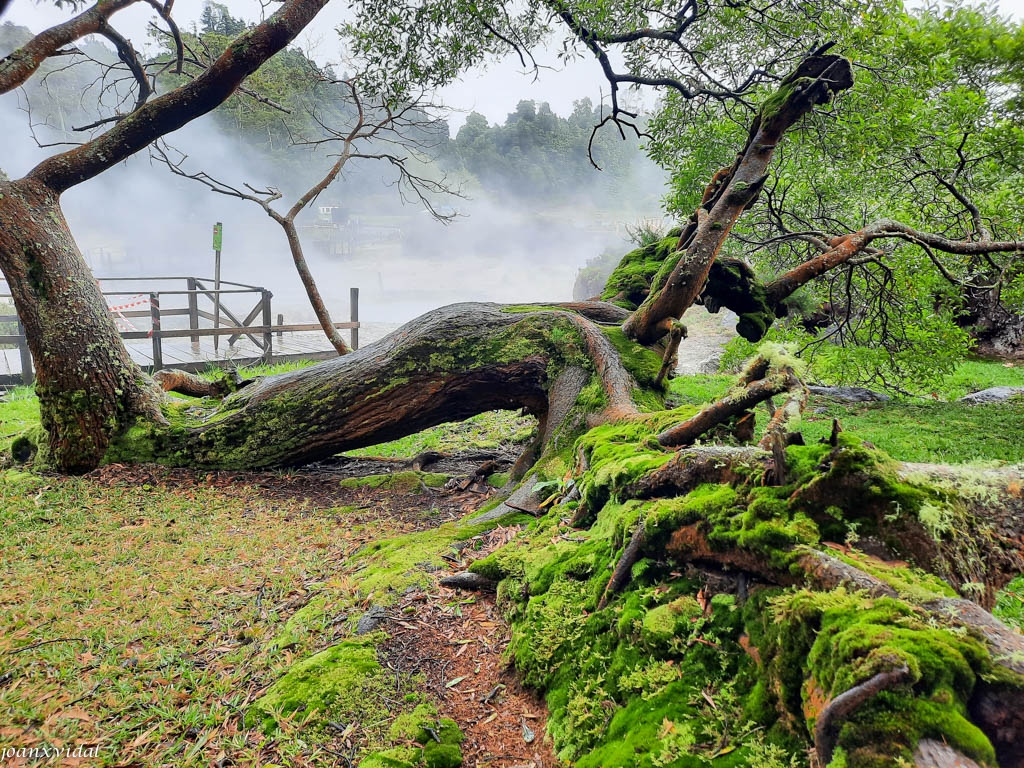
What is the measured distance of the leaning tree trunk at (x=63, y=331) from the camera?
5.55 m

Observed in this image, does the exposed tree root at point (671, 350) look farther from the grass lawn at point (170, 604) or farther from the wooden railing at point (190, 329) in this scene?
the wooden railing at point (190, 329)

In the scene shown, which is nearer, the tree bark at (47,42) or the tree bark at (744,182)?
the tree bark at (744,182)

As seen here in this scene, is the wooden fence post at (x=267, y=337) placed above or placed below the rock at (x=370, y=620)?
above

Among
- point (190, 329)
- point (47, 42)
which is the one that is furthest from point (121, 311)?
point (47, 42)

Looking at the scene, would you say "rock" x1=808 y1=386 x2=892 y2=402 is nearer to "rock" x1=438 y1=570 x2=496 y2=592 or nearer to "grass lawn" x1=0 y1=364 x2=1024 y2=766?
"grass lawn" x1=0 y1=364 x2=1024 y2=766

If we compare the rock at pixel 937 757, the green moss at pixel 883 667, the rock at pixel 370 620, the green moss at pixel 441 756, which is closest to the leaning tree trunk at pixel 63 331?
the rock at pixel 370 620

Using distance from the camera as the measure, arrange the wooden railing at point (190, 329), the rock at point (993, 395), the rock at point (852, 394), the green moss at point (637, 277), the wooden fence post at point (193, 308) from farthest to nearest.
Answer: the wooden fence post at point (193, 308) → the wooden railing at point (190, 329) → the rock at point (852, 394) → the rock at point (993, 395) → the green moss at point (637, 277)

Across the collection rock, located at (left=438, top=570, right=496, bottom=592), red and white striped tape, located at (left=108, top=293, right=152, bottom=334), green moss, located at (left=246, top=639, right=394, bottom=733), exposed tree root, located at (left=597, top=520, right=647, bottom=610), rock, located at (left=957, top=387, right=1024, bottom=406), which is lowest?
green moss, located at (left=246, top=639, right=394, bottom=733)

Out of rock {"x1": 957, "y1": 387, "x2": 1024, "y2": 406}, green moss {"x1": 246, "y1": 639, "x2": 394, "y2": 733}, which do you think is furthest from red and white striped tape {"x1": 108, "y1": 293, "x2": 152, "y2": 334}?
rock {"x1": 957, "y1": 387, "x2": 1024, "y2": 406}

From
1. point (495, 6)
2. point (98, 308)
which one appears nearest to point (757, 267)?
point (495, 6)

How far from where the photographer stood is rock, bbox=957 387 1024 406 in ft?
30.8

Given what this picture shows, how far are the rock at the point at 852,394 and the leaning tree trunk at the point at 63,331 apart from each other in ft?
35.9

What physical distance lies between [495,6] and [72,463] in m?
7.08

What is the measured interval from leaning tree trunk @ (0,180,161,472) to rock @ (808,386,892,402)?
11.0 metres
